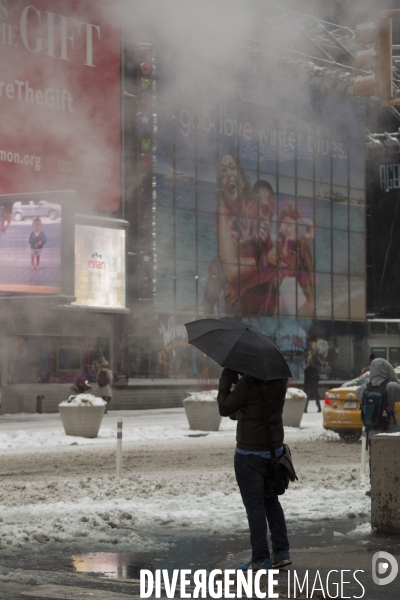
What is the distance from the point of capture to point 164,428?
2400cm

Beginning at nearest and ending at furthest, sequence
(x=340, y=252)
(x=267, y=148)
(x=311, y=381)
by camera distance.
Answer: (x=311, y=381), (x=267, y=148), (x=340, y=252)

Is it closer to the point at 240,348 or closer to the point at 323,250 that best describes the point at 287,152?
the point at 323,250

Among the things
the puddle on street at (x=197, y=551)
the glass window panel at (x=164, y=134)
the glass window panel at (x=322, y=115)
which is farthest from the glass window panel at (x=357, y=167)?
the puddle on street at (x=197, y=551)

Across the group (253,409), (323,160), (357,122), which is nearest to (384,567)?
(253,409)

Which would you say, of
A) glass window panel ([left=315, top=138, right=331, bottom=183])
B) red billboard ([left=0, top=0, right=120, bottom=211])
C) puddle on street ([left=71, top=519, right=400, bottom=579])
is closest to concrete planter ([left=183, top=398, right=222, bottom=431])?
red billboard ([left=0, top=0, right=120, bottom=211])

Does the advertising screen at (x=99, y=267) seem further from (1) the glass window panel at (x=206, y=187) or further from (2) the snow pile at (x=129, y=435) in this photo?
(2) the snow pile at (x=129, y=435)

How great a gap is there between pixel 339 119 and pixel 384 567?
40984 mm

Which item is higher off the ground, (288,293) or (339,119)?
(339,119)

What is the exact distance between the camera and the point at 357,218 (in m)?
47.2

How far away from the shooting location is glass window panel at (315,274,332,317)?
44.8 metres

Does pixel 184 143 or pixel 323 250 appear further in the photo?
pixel 323 250

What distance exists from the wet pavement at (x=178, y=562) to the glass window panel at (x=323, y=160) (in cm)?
3715

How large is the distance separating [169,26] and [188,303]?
10765 millimetres

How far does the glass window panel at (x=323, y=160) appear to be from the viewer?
149ft
